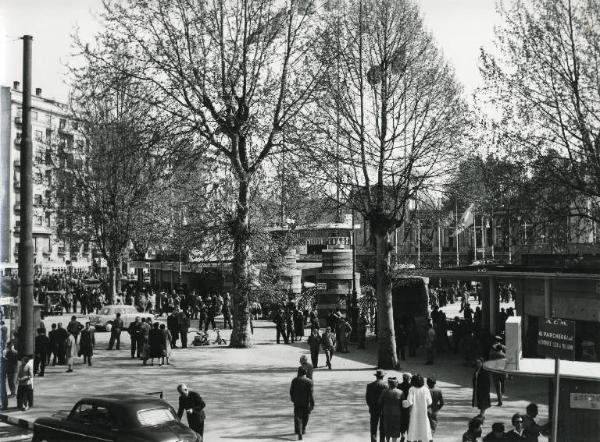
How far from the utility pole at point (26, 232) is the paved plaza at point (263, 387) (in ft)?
6.05

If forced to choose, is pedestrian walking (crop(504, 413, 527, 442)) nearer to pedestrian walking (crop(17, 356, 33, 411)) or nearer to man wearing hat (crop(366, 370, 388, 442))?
man wearing hat (crop(366, 370, 388, 442))

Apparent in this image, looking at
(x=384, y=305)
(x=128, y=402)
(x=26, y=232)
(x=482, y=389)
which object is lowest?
(x=482, y=389)

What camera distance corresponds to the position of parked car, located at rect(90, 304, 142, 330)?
3425cm

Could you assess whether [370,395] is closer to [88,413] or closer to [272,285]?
[88,413]

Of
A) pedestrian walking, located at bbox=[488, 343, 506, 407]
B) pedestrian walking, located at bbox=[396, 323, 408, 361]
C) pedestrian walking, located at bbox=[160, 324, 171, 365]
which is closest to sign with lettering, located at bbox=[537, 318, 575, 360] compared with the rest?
pedestrian walking, located at bbox=[488, 343, 506, 407]

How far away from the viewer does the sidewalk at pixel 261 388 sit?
49.6 feet

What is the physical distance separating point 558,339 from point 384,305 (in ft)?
44.0

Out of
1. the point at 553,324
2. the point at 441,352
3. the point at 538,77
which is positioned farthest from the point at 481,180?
the point at 553,324

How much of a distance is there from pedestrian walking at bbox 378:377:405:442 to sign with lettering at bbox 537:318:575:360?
11.0 ft

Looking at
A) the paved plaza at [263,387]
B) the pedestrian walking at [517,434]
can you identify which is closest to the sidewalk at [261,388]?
the paved plaza at [263,387]

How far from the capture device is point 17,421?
15.5m

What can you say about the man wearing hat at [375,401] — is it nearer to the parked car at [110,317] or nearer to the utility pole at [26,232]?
the utility pole at [26,232]

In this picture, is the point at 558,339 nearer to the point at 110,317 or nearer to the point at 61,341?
the point at 61,341

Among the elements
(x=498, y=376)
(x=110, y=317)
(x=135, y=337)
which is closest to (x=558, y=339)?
(x=498, y=376)
